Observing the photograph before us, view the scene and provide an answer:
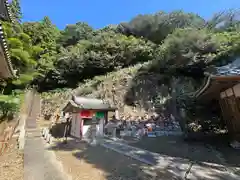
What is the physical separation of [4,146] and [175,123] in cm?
957

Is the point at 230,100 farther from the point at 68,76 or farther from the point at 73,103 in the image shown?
the point at 68,76

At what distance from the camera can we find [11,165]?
5566 millimetres

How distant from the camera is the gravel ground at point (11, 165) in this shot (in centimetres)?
462

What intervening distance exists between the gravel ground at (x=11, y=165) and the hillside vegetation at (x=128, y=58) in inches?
209

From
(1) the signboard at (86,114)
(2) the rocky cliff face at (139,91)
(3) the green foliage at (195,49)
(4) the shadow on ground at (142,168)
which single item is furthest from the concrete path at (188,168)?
(3) the green foliage at (195,49)

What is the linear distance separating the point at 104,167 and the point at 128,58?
1865 centimetres

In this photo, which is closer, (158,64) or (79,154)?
(79,154)

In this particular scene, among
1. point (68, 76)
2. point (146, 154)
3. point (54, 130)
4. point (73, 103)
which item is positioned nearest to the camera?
point (146, 154)

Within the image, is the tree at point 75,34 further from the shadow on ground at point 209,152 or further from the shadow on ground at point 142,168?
the shadow on ground at point 142,168

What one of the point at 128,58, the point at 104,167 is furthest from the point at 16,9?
the point at 104,167

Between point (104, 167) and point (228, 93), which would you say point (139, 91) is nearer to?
point (228, 93)

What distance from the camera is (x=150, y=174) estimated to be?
13.7 ft

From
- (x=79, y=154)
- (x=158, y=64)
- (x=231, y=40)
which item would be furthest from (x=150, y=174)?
(x=231, y=40)

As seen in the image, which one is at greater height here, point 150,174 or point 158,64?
point 158,64
